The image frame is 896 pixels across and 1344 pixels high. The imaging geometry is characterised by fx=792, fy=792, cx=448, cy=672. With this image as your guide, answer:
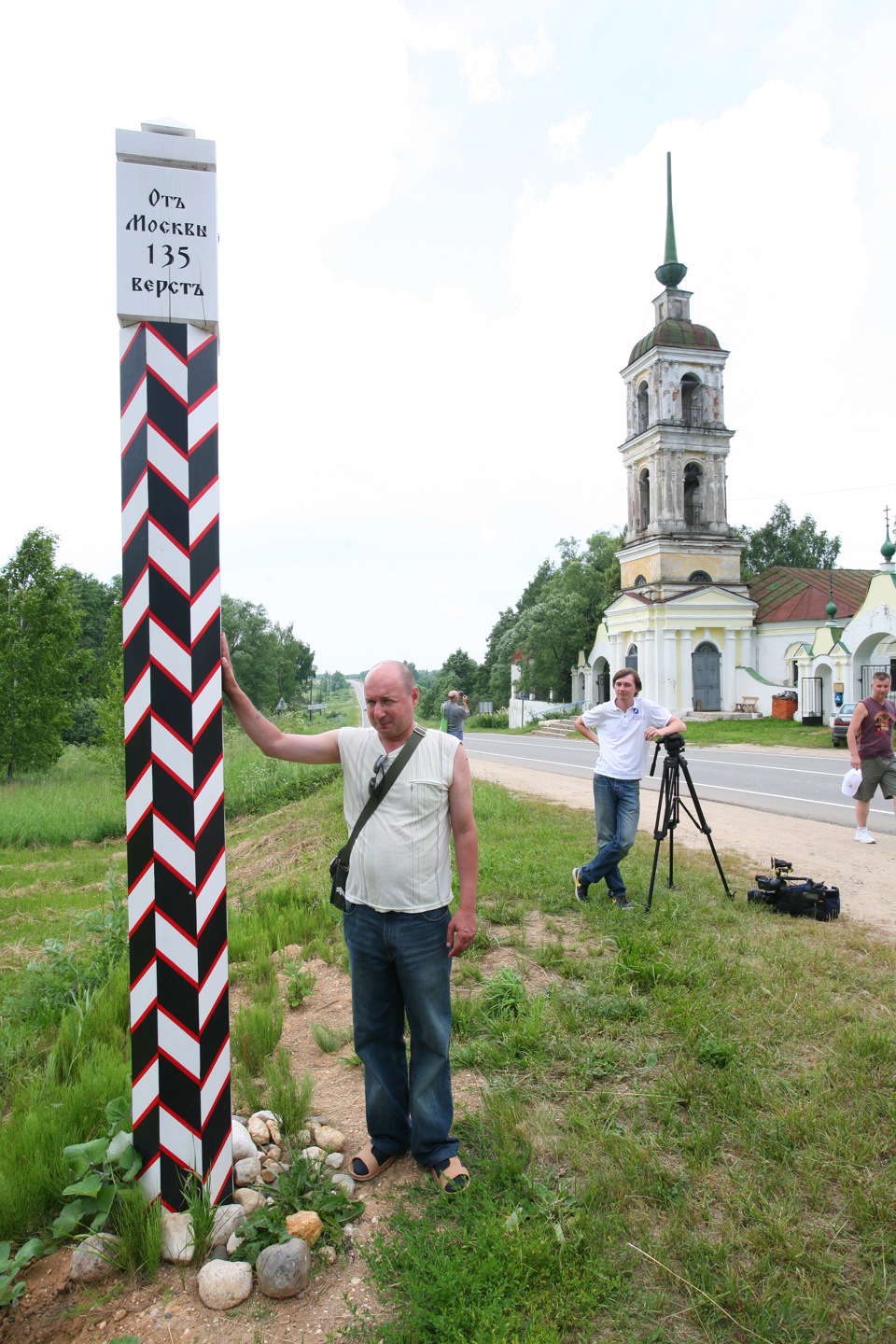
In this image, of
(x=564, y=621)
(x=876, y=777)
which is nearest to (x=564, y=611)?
(x=564, y=621)

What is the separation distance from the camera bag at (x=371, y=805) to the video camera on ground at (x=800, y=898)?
172 inches

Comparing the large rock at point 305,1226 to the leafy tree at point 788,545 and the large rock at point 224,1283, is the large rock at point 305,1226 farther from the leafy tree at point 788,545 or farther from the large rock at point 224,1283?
the leafy tree at point 788,545

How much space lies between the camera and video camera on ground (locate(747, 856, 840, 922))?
5992 millimetres

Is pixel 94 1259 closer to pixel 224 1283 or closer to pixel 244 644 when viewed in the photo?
pixel 224 1283

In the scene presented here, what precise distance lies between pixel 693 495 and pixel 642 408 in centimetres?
521

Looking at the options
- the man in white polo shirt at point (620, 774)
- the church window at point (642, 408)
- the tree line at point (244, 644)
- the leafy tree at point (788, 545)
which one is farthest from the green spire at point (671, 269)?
the man in white polo shirt at point (620, 774)

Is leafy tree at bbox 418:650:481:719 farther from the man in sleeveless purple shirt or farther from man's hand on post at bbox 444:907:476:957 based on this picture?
man's hand on post at bbox 444:907:476:957

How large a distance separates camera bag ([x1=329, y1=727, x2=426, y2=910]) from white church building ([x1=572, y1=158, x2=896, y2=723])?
A: 33.3 m

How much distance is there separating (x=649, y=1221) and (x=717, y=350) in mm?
40823

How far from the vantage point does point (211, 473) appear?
278cm

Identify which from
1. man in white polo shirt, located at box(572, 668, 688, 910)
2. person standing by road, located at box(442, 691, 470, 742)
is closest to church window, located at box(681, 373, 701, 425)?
person standing by road, located at box(442, 691, 470, 742)

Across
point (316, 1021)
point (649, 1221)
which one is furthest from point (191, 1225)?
point (316, 1021)

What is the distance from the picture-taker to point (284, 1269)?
2.43 m

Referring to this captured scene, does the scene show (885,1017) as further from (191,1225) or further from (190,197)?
(190,197)
